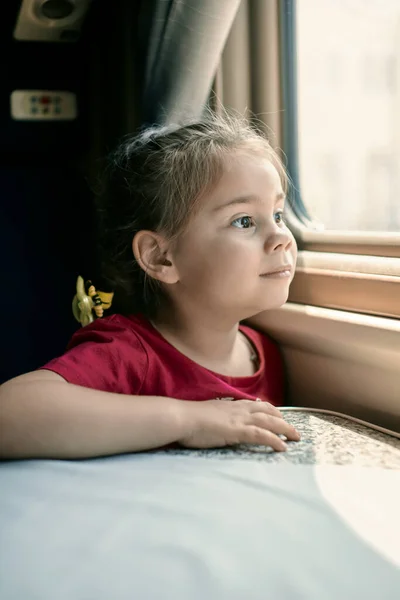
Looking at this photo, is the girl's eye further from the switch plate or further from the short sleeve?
the switch plate

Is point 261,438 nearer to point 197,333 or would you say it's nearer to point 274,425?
point 274,425

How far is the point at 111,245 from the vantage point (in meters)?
1.17

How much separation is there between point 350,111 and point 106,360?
2.08 feet

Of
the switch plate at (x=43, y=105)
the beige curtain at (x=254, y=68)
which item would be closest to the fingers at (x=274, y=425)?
the beige curtain at (x=254, y=68)

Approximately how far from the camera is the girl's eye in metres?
0.97

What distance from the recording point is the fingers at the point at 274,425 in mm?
823

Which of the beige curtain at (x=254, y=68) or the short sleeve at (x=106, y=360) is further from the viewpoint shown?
the beige curtain at (x=254, y=68)

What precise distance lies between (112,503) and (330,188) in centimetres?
80

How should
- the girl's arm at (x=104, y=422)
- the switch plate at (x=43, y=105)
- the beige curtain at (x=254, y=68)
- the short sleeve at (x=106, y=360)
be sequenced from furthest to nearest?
the switch plate at (x=43, y=105) → the beige curtain at (x=254, y=68) → the short sleeve at (x=106, y=360) → the girl's arm at (x=104, y=422)

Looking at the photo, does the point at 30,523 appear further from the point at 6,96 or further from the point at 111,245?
the point at 6,96

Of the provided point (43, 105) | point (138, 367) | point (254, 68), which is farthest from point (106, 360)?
point (43, 105)

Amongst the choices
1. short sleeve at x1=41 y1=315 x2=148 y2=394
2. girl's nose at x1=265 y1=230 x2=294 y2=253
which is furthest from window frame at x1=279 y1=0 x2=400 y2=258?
short sleeve at x1=41 y1=315 x2=148 y2=394

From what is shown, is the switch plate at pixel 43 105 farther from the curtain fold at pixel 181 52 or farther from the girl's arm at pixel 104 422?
the girl's arm at pixel 104 422

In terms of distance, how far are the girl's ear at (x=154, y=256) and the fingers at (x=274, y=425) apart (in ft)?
0.93
